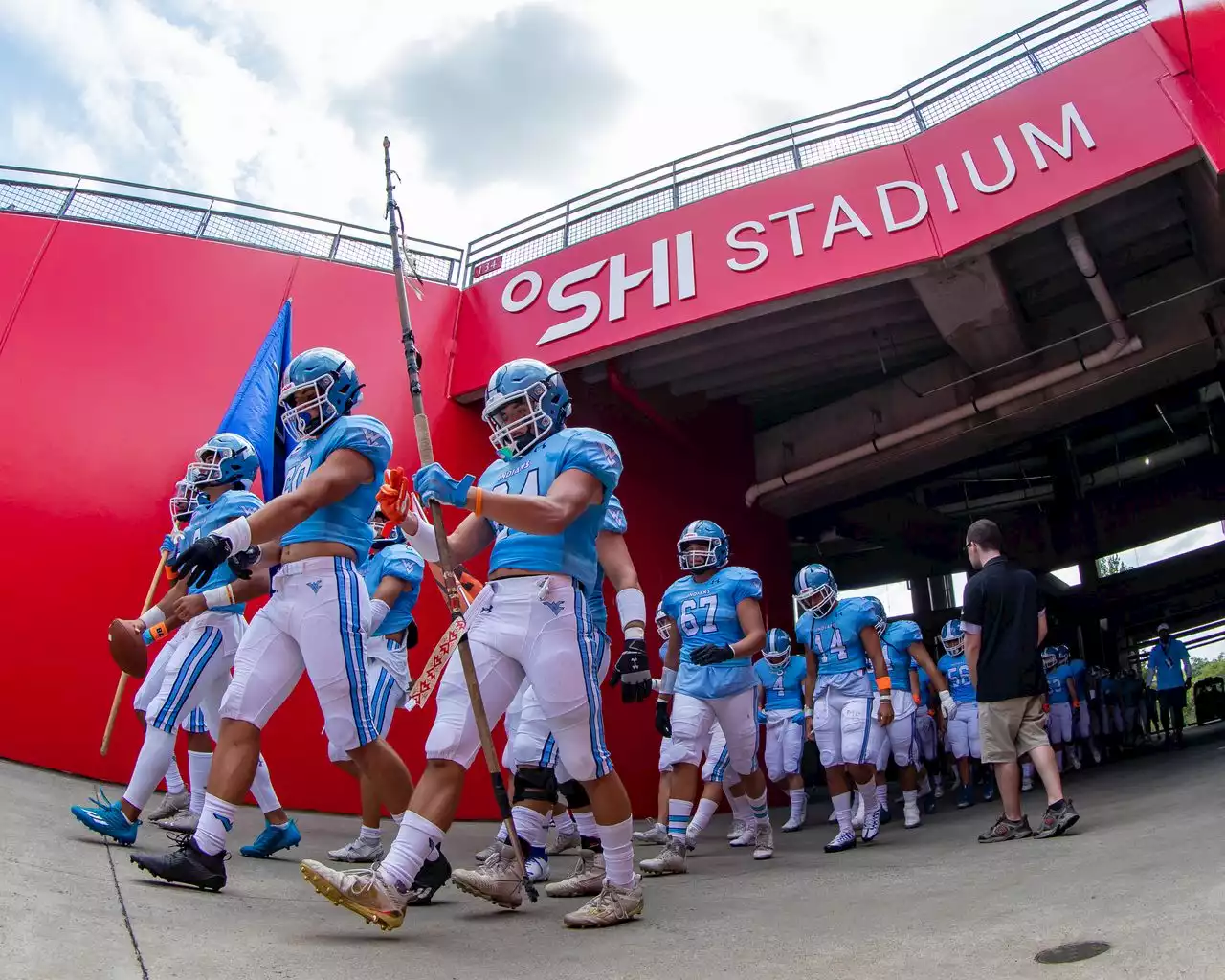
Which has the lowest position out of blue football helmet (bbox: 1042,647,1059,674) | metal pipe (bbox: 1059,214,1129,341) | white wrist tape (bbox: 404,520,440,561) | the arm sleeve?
white wrist tape (bbox: 404,520,440,561)

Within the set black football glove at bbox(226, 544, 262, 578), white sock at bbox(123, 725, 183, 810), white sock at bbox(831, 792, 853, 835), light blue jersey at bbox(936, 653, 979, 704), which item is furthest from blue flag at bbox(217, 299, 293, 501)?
light blue jersey at bbox(936, 653, 979, 704)

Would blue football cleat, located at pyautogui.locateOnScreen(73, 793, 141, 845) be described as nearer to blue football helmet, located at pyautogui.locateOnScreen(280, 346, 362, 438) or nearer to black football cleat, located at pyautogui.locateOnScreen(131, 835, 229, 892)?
black football cleat, located at pyautogui.locateOnScreen(131, 835, 229, 892)

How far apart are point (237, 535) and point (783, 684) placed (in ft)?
23.8

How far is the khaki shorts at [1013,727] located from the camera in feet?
19.8

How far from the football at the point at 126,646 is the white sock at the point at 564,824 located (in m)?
3.55

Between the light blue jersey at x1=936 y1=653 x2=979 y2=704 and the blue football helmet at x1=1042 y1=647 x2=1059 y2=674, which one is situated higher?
the blue football helmet at x1=1042 y1=647 x2=1059 y2=674

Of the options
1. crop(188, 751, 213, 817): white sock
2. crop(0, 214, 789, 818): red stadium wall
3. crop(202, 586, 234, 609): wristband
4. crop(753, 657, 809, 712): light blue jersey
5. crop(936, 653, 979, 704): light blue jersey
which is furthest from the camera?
crop(936, 653, 979, 704): light blue jersey

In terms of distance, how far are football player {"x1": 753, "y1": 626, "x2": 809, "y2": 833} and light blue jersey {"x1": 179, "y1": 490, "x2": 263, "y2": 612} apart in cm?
525

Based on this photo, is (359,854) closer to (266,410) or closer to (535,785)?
(535,785)

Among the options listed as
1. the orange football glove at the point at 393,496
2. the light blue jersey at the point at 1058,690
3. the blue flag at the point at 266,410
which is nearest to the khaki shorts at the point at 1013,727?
the orange football glove at the point at 393,496

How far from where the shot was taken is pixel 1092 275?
9836 mm

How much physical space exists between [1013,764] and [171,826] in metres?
4.85

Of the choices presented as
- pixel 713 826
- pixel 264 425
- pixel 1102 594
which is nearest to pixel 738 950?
pixel 264 425

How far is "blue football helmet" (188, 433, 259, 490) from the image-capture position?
5473 millimetres
